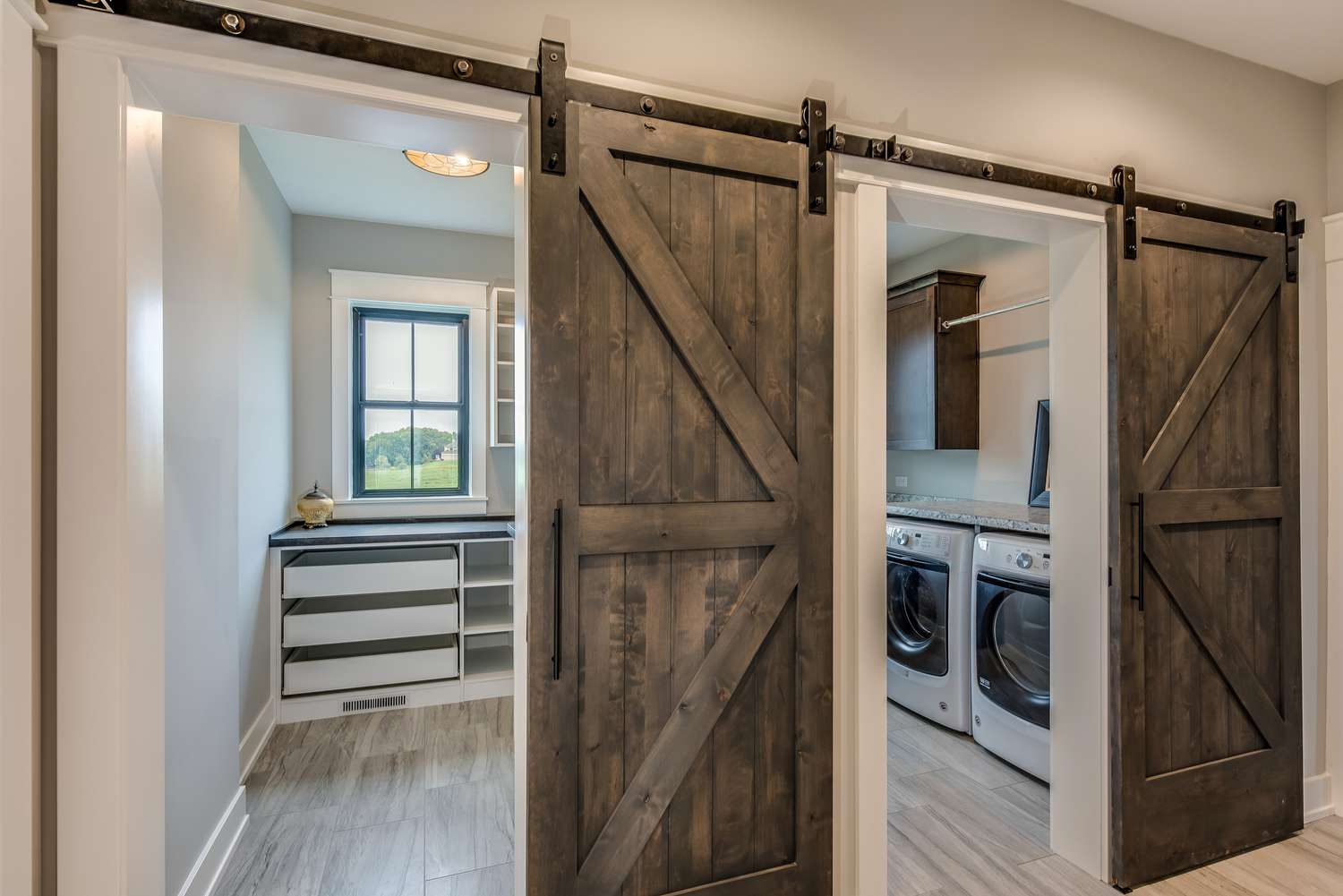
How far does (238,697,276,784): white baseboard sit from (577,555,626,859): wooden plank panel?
1910mm

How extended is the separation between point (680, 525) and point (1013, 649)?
2035 millimetres

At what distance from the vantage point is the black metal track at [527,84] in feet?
4.02

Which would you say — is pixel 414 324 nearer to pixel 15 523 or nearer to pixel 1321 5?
pixel 15 523

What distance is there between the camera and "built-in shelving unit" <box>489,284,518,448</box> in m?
4.09

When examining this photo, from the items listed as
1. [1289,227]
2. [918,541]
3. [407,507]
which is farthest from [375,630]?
[1289,227]

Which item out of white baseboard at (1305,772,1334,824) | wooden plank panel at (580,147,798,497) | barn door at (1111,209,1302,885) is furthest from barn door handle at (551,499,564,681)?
white baseboard at (1305,772,1334,824)

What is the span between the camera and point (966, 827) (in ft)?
7.68

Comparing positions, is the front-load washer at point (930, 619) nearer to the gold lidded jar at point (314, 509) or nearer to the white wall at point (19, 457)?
the white wall at point (19, 457)

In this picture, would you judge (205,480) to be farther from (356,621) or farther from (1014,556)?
(1014,556)

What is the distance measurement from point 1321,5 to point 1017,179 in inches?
47.4

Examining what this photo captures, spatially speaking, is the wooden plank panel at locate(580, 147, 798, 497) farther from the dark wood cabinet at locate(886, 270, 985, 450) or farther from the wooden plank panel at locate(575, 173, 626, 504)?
the dark wood cabinet at locate(886, 270, 985, 450)

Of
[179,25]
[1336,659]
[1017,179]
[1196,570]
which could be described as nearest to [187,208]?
[179,25]

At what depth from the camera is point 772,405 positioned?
5.34 feet

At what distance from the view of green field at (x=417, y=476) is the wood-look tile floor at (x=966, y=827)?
3.16 meters
